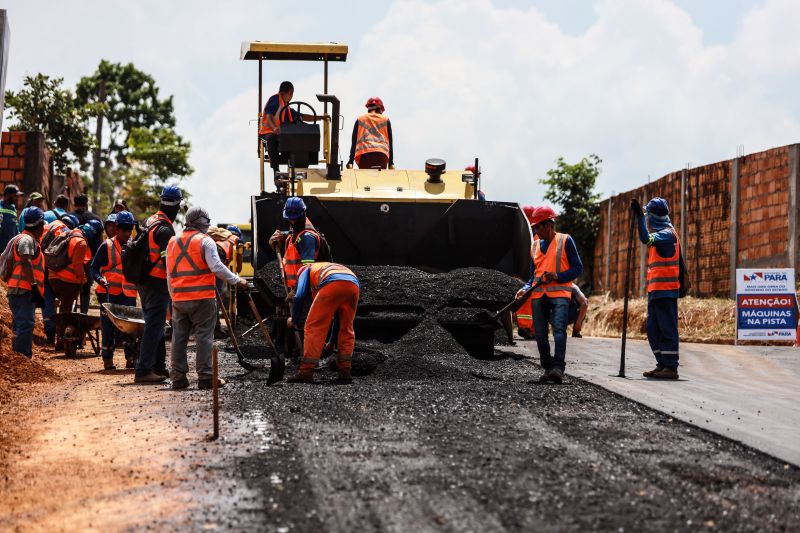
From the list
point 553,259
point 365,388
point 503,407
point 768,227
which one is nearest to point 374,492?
point 503,407

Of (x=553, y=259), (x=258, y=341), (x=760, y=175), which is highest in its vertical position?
(x=760, y=175)

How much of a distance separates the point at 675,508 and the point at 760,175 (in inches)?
551

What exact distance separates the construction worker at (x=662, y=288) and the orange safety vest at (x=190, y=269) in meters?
4.07

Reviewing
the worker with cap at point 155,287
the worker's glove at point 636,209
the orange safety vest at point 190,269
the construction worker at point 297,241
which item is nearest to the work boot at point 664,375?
the worker's glove at point 636,209

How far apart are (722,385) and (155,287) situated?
17.0ft

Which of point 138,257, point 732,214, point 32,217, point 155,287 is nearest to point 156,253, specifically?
point 138,257

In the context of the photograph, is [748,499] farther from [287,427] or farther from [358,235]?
[358,235]

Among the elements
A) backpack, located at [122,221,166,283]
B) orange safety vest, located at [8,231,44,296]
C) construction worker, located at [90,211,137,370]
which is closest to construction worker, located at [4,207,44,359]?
orange safety vest, located at [8,231,44,296]

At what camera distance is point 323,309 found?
342 inches

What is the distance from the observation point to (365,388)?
833cm

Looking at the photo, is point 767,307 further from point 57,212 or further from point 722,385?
point 57,212

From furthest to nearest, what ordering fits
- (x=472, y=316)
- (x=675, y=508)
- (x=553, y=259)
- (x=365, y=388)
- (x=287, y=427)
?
1. (x=472, y=316)
2. (x=553, y=259)
3. (x=365, y=388)
4. (x=287, y=427)
5. (x=675, y=508)

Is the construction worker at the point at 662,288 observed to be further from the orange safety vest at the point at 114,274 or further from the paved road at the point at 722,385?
the orange safety vest at the point at 114,274

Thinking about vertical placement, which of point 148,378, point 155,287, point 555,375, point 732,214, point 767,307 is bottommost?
point 148,378
